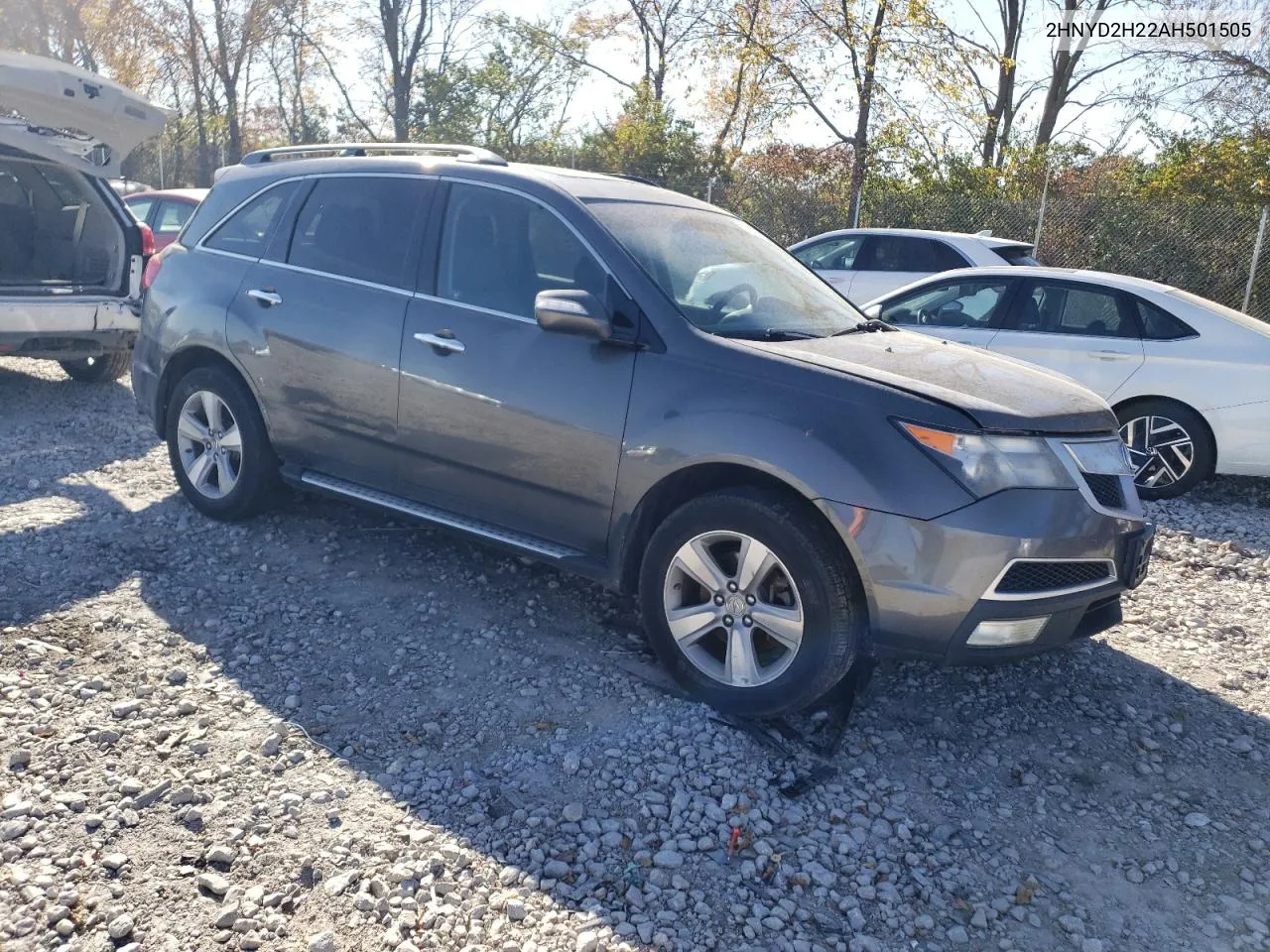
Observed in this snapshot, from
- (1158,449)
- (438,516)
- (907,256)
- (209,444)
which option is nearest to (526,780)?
(438,516)

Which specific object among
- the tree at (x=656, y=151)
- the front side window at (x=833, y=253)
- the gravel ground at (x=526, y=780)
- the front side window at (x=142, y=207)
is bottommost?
the gravel ground at (x=526, y=780)

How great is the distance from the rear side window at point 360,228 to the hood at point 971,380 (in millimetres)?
1773

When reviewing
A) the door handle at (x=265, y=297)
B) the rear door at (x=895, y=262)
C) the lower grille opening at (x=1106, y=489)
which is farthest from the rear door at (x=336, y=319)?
the rear door at (x=895, y=262)

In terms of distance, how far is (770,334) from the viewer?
13.1 feet

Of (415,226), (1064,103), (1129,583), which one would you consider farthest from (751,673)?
(1064,103)

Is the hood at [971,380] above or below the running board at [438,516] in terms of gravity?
above

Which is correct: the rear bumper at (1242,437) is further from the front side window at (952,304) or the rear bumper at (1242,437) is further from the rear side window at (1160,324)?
the front side window at (952,304)

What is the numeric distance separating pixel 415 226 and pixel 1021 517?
2801 mm

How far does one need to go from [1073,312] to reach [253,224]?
18.0 feet

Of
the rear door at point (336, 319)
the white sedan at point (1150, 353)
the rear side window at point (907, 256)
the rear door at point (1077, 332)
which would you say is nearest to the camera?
the rear door at point (336, 319)

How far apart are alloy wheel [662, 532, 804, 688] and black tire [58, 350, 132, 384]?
250 inches

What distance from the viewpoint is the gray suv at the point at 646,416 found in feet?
11.0

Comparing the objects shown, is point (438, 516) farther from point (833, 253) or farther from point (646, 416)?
point (833, 253)

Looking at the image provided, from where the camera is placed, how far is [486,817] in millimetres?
3082
